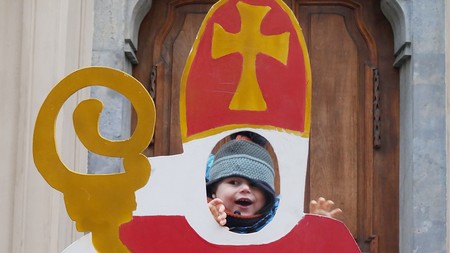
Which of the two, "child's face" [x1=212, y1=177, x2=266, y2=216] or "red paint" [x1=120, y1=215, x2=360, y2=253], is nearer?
"red paint" [x1=120, y1=215, x2=360, y2=253]

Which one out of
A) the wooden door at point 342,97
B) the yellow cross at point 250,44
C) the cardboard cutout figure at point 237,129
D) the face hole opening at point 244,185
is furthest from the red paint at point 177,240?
the wooden door at point 342,97

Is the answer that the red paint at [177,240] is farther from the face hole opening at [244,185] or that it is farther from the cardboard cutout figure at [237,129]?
the face hole opening at [244,185]

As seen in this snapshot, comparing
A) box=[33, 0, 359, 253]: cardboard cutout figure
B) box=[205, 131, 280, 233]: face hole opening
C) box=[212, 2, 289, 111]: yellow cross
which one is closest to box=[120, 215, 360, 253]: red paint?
box=[33, 0, 359, 253]: cardboard cutout figure

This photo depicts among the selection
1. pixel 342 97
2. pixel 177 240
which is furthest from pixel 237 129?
pixel 342 97

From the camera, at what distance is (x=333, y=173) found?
5.76 m

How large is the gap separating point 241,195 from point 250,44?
0.45m

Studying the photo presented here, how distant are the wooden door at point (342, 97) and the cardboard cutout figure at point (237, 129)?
99.6 inches

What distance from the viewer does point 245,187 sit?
3309mm

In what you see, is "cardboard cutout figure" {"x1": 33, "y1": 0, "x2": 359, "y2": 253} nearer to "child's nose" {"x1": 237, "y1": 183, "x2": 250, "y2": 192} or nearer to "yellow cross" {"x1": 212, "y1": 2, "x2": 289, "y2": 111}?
"yellow cross" {"x1": 212, "y1": 2, "x2": 289, "y2": 111}

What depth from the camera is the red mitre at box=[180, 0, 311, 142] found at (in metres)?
3.20

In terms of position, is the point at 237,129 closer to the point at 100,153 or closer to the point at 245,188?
the point at 245,188

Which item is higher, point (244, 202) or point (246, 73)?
point (246, 73)

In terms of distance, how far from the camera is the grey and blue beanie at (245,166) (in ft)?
10.9

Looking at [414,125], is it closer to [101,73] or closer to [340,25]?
[340,25]
